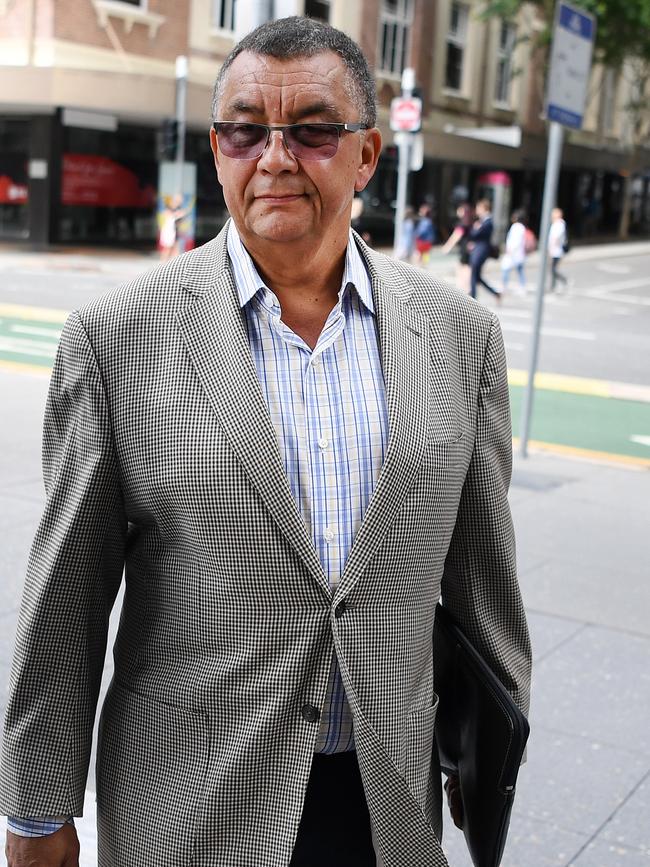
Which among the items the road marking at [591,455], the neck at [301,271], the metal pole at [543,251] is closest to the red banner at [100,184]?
the road marking at [591,455]

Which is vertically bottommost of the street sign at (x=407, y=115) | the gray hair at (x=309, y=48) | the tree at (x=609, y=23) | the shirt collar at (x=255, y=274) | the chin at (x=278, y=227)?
the shirt collar at (x=255, y=274)

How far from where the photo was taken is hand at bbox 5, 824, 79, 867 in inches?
73.6

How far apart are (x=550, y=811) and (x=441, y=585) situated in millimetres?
1849

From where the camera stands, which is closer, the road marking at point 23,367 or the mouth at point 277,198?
the mouth at point 277,198

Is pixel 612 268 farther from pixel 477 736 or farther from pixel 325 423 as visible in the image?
pixel 325 423

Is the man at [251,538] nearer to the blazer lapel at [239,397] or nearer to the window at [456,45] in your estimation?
the blazer lapel at [239,397]

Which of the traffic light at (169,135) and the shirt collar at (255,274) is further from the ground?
the traffic light at (169,135)

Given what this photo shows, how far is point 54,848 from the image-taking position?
74.0 inches

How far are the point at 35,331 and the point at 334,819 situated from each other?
43.2 feet

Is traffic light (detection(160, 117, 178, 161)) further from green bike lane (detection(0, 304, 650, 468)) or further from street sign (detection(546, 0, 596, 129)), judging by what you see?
street sign (detection(546, 0, 596, 129))

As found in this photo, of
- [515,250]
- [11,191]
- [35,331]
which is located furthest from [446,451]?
[11,191]

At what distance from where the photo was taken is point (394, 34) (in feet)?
123

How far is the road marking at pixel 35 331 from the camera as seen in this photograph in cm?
1421

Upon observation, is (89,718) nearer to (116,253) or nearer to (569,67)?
(569,67)
